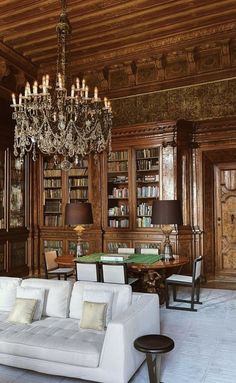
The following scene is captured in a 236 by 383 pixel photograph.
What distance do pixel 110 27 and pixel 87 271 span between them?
428 centimetres

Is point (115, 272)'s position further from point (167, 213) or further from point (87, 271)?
point (167, 213)

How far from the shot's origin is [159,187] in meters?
6.99

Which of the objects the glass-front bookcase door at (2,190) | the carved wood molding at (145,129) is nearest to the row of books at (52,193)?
the glass-front bookcase door at (2,190)

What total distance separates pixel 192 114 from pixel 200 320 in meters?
4.09

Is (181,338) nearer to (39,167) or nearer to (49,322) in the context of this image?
(49,322)

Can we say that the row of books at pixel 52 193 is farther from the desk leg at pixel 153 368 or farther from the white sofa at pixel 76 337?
the desk leg at pixel 153 368

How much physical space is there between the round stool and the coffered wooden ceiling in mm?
4934

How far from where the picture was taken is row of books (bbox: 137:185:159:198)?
7.08 m

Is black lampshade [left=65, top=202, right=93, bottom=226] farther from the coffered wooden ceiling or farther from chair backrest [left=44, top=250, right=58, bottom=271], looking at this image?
the coffered wooden ceiling

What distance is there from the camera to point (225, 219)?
7.25 metres

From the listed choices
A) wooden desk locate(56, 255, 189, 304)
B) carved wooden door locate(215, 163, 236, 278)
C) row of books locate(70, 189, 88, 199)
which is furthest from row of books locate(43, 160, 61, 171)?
carved wooden door locate(215, 163, 236, 278)

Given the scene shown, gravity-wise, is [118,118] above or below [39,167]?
above

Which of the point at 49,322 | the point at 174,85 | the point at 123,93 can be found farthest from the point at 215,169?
the point at 49,322

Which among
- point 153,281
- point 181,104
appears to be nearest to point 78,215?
point 153,281
